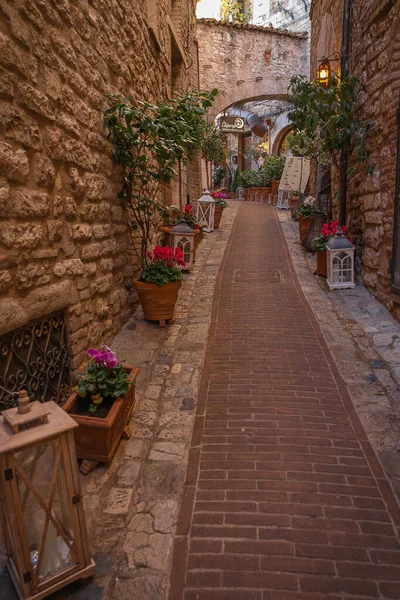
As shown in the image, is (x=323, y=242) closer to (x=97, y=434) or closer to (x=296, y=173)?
(x=97, y=434)

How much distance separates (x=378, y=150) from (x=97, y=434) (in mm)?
4789

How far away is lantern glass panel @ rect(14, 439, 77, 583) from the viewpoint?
5.67 feet

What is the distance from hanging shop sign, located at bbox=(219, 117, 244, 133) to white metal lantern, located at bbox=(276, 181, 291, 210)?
5.85 metres

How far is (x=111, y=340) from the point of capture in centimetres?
430

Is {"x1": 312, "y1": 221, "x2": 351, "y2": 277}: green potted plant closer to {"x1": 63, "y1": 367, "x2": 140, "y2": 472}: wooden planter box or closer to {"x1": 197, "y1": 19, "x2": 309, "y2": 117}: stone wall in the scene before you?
{"x1": 63, "y1": 367, "x2": 140, "y2": 472}: wooden planter box

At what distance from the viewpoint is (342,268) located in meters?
6.13

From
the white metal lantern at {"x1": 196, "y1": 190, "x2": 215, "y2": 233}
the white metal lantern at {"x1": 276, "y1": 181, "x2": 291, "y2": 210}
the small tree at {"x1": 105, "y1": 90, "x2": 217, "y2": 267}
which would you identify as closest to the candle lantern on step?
the small tree at {"x1": 105, "y1": 90, "x2": 217, "y2": 267}

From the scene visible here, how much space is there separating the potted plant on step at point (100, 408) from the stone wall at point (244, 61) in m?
15.6

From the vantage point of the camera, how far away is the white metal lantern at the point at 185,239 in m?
6.66

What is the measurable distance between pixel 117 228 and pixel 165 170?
39.0 inches

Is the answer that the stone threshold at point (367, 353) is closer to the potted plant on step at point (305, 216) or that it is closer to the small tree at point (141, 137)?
the potted plant on step at point (305, 216)

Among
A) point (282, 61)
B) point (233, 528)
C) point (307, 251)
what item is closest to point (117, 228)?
point (233, 528)

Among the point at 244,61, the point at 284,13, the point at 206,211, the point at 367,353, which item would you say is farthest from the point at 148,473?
the point at 284,13

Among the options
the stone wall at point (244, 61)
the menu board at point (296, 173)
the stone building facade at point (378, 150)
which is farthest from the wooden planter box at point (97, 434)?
the stone wall at point (244, 61)
